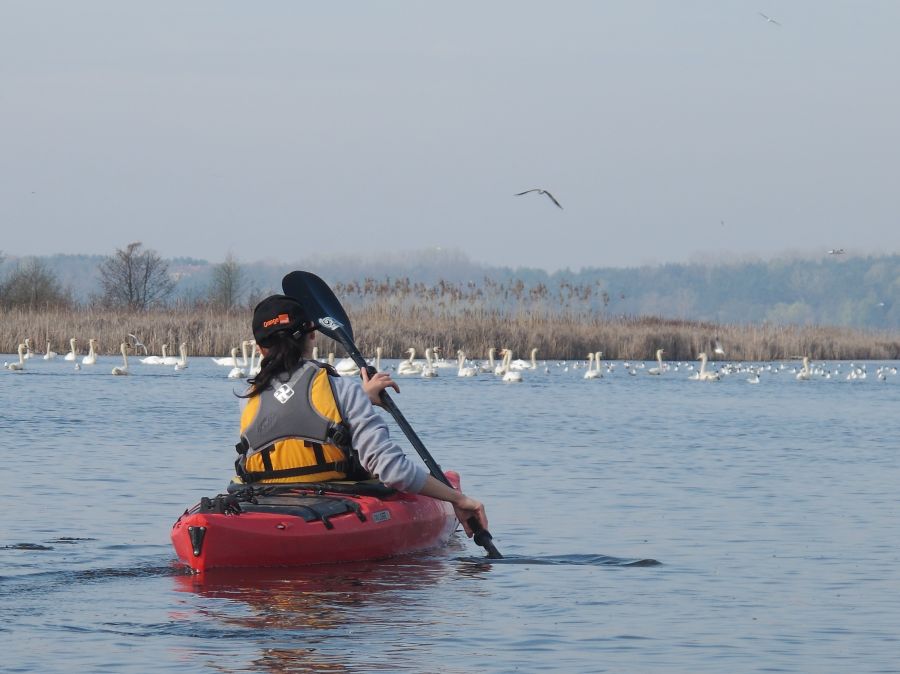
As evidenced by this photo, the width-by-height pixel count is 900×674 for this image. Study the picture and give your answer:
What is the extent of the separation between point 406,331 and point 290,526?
32.2m

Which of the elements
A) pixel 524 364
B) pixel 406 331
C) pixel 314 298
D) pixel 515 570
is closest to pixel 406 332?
pixel 406 331

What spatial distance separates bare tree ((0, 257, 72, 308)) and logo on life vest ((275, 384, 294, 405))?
4151 centimetres

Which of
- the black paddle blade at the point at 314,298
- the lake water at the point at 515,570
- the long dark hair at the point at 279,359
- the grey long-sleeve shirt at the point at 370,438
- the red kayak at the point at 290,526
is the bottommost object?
the lake water at the point at 515,570

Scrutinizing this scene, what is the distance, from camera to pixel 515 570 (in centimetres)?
956

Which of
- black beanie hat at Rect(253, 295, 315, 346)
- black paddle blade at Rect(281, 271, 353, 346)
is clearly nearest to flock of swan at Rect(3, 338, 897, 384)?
black paddle blade at Rect(281, 271, 353, 346)

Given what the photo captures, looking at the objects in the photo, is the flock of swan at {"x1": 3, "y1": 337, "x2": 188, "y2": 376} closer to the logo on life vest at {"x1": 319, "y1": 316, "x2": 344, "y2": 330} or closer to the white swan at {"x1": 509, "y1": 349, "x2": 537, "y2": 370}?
the white swan at {"x1": 509, "y1": 349, "x2": 537, "y2": 370}

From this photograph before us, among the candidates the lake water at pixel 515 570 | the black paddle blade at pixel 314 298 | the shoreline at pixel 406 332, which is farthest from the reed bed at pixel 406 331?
the black paddle blade at pixel 314 298

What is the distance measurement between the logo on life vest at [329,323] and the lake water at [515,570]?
5.21 ft

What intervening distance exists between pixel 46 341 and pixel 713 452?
91.4ft

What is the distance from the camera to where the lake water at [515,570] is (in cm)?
715

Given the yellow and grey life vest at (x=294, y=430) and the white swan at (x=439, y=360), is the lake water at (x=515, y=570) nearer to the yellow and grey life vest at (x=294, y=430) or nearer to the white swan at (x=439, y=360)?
the yellow and grey life vest at (x=294, y=430)

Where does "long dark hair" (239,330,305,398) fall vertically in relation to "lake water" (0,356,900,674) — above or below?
above

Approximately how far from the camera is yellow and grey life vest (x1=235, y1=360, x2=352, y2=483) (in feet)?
27.8

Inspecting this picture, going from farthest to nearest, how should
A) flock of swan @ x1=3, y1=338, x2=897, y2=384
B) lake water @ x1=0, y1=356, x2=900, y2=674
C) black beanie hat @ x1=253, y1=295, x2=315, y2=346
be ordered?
flock of swan @ x1=3, y1=338, x2=897, y2=384
black beanie hat @ x1=253, y1=295, x2=315, y2=346
lake water @ x1=0, y1=356, x2=900, y2=674
